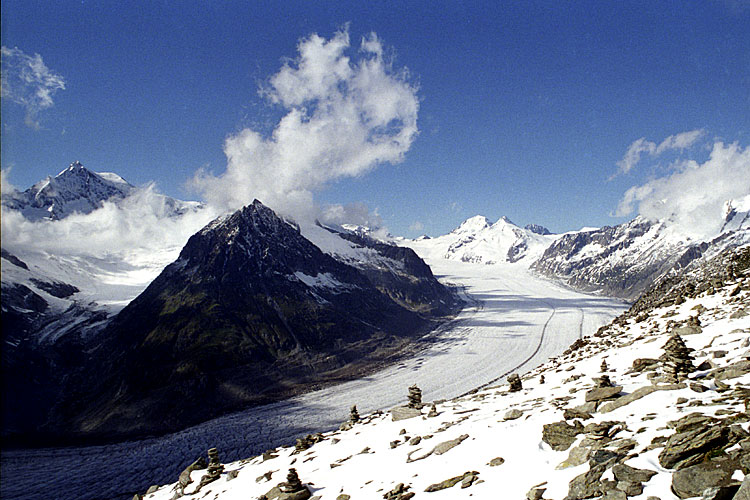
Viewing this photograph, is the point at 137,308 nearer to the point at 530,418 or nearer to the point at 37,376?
the point at 37,376

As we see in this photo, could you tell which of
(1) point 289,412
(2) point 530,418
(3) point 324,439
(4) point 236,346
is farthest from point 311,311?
(2) point 530,418

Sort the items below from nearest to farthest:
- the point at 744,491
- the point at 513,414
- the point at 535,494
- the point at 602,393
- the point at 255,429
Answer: the point at 744,491 → the point at 535,494 → the point at 602,393 → the point at 513,414 → the point at 255,429

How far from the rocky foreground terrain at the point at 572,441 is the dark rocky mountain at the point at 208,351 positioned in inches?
3503

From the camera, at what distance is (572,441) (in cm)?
1734

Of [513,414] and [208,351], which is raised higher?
[208,351]

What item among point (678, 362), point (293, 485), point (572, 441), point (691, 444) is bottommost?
point (293, 485)

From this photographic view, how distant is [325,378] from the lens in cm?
13562

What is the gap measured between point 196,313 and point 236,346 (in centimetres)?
2605

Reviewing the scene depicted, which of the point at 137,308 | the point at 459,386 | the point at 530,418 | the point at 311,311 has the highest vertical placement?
the point at 137,308

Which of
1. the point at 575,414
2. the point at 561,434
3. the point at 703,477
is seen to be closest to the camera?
the point at 703,477

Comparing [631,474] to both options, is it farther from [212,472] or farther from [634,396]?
[212,472]

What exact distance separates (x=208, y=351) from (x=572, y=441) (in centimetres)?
13737

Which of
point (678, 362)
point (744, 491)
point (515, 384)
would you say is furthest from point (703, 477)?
point (515, 384)

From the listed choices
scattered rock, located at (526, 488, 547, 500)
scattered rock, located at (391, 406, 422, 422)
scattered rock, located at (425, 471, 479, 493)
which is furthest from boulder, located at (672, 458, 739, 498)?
scattered rock, located at (391, 406, 422, 422)
